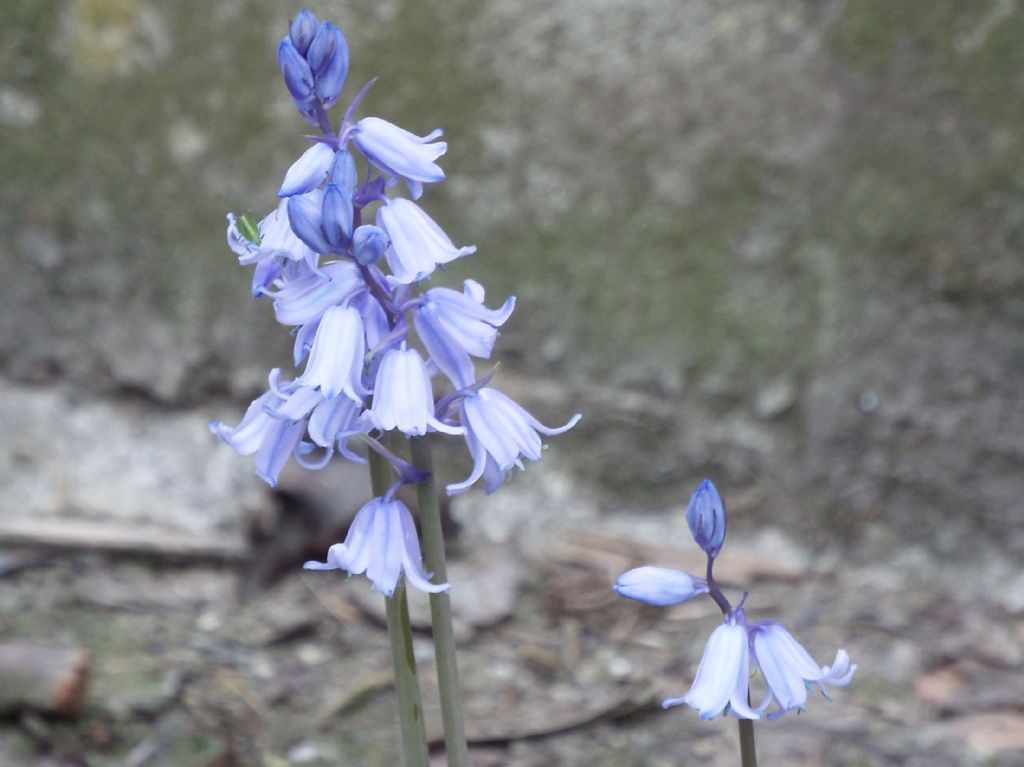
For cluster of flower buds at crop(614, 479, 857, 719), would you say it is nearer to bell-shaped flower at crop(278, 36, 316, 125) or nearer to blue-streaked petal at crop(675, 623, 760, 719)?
blue-streaked petal at crop(675, 623, 760, 719)

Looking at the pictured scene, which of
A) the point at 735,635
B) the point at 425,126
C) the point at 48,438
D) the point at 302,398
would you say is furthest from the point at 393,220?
the point at 48,438

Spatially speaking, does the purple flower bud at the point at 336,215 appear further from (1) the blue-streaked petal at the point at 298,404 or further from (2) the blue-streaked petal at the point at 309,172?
(1) the blue-streaked petal at the point at 298,404

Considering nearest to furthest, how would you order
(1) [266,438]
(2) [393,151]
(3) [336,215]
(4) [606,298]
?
(3) [336,215] → (2) [393,151] → (1) [266,438] → (4) [606,298]

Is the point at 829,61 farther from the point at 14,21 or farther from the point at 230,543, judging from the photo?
the point at 14,21

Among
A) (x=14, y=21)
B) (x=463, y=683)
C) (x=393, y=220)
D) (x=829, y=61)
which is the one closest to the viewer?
(x=393, y=220)

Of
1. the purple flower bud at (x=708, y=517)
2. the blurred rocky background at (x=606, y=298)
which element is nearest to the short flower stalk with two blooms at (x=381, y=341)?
the purple flower bud at (x=708, y=517)

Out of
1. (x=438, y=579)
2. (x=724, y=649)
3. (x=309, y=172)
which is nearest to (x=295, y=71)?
(x=309, y=172)

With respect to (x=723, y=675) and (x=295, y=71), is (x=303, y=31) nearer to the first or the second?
(x=295, y=71)
